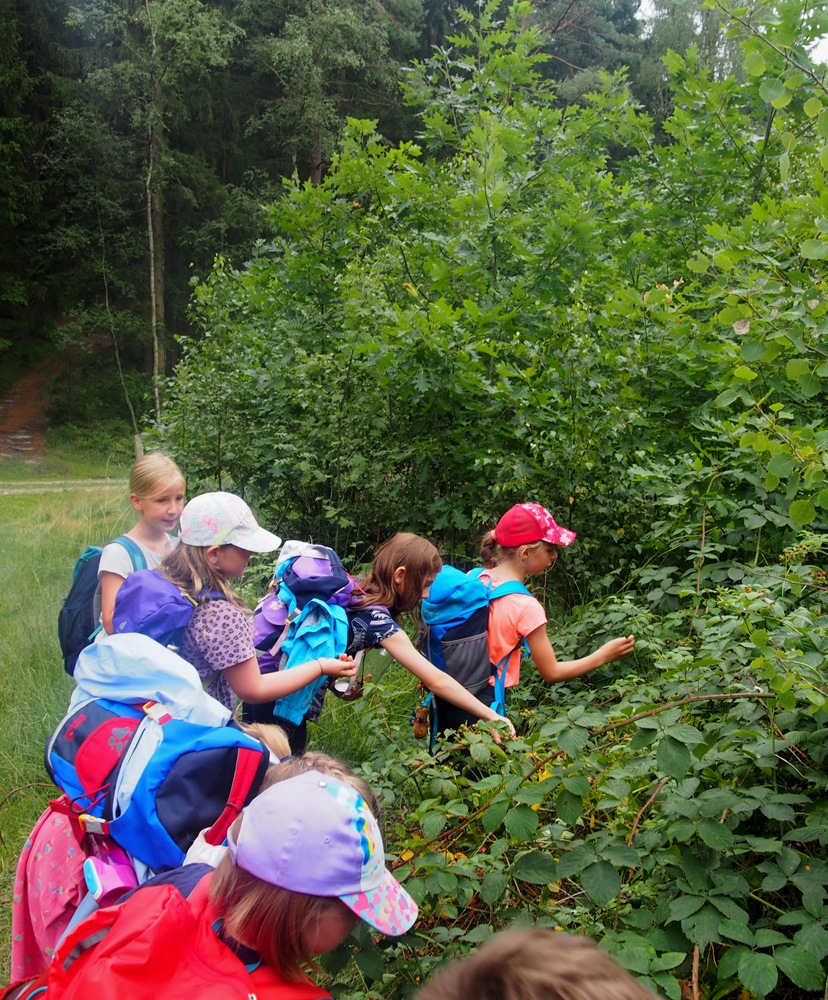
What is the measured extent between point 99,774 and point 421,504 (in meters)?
3.79

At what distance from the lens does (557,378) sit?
174 inches

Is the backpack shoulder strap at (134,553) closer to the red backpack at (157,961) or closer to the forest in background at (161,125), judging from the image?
the red backpack at (157,961)

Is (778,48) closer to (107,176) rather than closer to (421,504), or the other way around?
(421,504)

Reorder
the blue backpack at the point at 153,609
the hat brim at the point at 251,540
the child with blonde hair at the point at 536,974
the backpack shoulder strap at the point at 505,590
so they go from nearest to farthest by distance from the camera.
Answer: the child with blonde hair at the point at 536,974, the blue backpack at the point at 153,609, the hat brim at the point at 251,540, the backpack shoulder strap at the point at 505,590

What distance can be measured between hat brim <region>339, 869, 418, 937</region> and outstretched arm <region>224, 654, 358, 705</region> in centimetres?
101

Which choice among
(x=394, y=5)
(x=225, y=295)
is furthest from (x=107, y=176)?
(x=225, y=295)

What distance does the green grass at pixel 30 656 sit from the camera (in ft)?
10.9

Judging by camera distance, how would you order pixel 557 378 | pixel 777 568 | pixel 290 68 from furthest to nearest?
pixel 290 68, pixel 557 378, pixel 777 568

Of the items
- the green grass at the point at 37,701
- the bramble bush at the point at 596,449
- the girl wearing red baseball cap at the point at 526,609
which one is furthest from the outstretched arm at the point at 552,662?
the green grass at the point at 37,701

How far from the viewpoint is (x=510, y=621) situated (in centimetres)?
299

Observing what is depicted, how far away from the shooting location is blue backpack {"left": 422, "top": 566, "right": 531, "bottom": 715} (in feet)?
9.73

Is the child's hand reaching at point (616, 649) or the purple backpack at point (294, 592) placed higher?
the purple backpack at point (294, 592)

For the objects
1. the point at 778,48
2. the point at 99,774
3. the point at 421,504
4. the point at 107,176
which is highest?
the point at 107,176

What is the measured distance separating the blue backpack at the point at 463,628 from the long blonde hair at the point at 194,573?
0.85 m
